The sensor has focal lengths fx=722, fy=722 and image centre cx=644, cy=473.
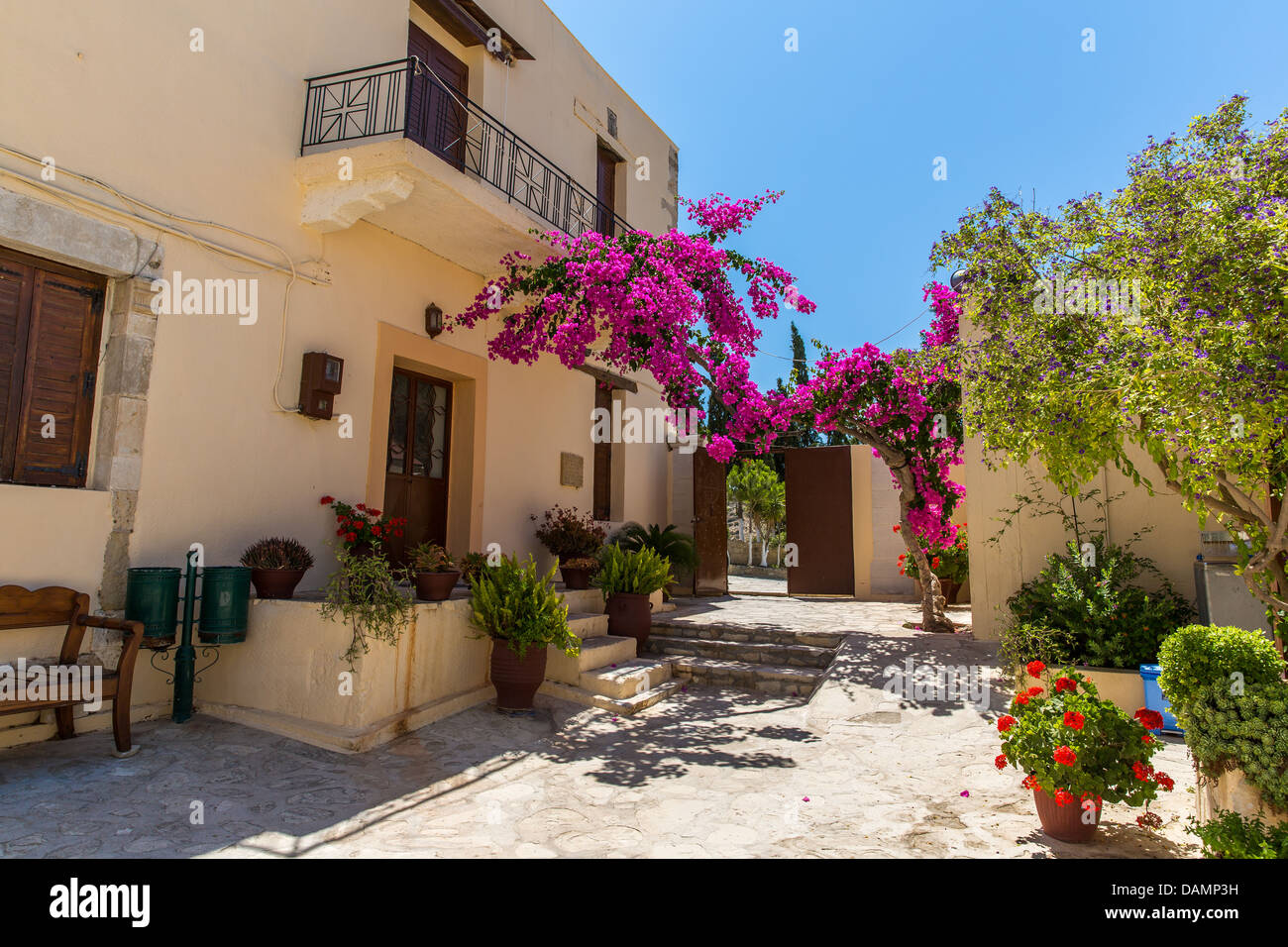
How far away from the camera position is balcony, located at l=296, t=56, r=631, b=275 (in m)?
5.93

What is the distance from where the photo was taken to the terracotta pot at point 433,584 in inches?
225

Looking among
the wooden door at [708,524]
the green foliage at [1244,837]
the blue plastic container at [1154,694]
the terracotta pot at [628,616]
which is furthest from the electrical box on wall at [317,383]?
the wooden door at [708,524]

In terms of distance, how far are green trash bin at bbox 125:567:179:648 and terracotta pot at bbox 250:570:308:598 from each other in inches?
22.8

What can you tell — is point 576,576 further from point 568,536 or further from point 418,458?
point 418,458

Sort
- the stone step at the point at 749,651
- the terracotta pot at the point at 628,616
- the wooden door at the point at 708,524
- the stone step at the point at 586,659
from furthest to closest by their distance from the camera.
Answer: the wooden door at the point at 708,524, the terracotta pot at the point at 628,616, the stone step at the point at 749,651, the stone step at the point at 586,659

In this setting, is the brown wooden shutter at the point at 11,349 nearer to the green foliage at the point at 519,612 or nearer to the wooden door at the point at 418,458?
the wooden door at the point at 418,458

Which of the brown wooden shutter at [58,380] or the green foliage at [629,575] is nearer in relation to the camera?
the brown wooden shutter at [58,380]

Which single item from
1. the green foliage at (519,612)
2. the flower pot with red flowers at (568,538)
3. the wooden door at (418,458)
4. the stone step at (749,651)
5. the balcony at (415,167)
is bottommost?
the stone step at (749,651)

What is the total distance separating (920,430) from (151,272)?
7.84m

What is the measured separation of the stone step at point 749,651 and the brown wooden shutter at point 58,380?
5577mm

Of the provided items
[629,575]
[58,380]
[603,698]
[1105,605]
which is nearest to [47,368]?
[58,380]

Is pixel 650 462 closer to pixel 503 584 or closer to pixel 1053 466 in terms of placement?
pixel 503 584

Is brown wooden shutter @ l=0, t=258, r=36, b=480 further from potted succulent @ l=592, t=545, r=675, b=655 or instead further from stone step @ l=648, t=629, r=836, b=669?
stone step @ l=648, t=629, r=836, b=669
